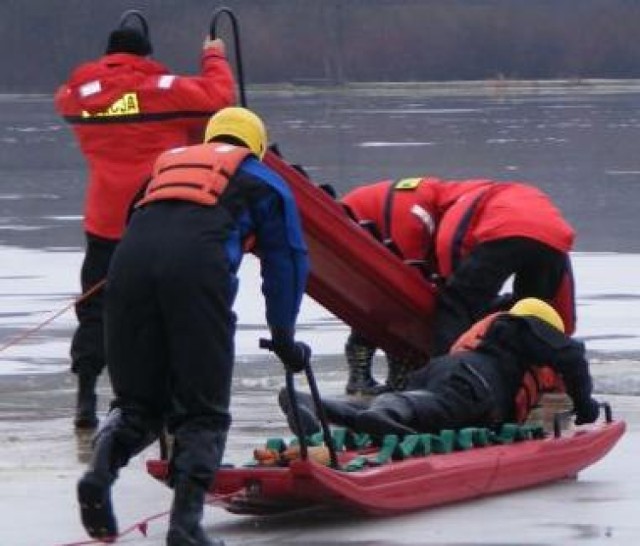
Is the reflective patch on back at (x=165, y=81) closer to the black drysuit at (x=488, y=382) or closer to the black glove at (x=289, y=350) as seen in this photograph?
the black drysuit at (x=488, y=382)

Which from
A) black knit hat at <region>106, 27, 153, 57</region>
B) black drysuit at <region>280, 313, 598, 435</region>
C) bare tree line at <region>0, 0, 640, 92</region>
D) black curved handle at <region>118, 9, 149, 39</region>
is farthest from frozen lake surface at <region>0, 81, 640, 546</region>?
bare tree line at <region>0, 0, 640, 92</region>

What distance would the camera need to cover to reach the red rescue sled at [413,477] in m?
7.90

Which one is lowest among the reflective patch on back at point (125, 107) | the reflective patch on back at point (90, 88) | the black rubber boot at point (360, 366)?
the black rubber boot at point (360, 366)

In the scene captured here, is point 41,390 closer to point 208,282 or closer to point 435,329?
point 435,329

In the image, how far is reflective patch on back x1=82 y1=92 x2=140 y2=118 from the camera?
1055cm

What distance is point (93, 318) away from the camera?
34.9ft

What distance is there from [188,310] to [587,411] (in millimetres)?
2416

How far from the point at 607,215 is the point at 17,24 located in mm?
37462

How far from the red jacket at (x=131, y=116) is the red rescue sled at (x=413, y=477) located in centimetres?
242

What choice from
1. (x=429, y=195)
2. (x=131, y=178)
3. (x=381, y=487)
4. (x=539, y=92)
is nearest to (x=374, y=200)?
(x=429, y=195)

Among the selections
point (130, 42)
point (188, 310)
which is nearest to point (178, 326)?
point (188, 310)

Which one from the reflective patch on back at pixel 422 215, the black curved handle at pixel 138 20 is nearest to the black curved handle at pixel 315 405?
the black curved handle at pixel 138 20

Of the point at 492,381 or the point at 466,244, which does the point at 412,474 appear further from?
the point at 466,244

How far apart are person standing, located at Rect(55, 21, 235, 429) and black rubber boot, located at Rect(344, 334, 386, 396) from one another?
1.79 meters
